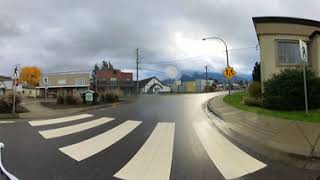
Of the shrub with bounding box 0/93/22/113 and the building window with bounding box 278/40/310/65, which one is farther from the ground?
the building window with bounding box 278/40/310/65

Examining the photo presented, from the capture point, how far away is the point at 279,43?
22.3 meters

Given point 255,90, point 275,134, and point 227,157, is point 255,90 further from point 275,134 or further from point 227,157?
point 227,157

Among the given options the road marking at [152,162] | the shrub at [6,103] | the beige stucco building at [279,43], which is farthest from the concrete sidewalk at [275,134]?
the shrub at [6,103]

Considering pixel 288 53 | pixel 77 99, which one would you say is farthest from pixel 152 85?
pixel 288 53

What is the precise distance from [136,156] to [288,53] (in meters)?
18.7

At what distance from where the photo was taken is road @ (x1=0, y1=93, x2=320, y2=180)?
18.7 feet

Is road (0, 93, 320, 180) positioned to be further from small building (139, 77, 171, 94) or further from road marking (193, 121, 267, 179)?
small building (139, 77, 171, 94)

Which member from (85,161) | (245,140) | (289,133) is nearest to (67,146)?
(85,161)

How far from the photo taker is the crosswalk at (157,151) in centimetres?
582

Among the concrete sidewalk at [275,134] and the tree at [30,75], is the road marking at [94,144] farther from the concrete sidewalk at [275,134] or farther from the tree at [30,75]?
the tree at [30,75]

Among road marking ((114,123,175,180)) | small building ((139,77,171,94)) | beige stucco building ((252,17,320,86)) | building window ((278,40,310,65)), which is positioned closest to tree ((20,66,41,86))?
small building ((139,77,171,94))

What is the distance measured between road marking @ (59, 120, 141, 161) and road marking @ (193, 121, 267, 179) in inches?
98.7

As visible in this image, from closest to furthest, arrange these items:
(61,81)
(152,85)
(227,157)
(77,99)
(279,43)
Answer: (227,157), (279,43), (77,99), (61,81), (152,85)

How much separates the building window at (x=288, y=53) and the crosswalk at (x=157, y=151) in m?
13.3
